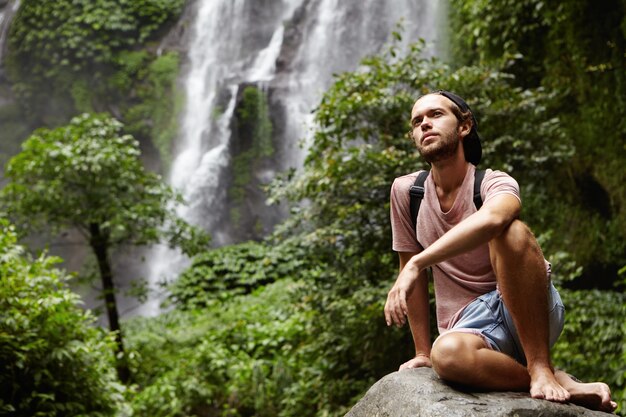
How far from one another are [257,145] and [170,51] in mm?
4270

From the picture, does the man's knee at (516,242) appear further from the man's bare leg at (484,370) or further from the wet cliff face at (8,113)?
the wet cliff face at (8,113)

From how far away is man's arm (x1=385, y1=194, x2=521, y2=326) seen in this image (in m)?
2.21

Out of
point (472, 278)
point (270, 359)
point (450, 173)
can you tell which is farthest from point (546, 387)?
point (270, 359)

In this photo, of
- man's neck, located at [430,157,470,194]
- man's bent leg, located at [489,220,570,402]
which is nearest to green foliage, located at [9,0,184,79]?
man's neck, located at [430,157,470,194]

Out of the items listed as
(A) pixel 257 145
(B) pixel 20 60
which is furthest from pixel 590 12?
(B) pixel 20 60

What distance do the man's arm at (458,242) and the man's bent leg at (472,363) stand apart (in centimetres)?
19

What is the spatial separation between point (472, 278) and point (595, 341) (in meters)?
3.11

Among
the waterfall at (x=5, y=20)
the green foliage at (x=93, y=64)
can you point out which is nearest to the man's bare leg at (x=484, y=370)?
the green foliage at (x=93, y=64)

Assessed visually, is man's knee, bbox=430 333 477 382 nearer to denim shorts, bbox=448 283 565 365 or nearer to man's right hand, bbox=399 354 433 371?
denim shorts, bbox=448 283 565 365

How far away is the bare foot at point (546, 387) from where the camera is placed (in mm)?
2252

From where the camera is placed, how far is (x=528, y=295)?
228 centimetres

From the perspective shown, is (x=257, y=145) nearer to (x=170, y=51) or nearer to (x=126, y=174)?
(x=170, y=51)

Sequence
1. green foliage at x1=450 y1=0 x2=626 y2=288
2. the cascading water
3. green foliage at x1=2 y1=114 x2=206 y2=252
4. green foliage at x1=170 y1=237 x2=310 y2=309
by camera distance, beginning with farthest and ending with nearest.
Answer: the cascading water
green foliage at x1=170 y1=237 x2=310 y2=309
green foliage at x1=2 y1=114 x2=206 y2=252
green foliage at x1=450 y1=0 x2=626 y2=288

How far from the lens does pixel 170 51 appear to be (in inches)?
710
